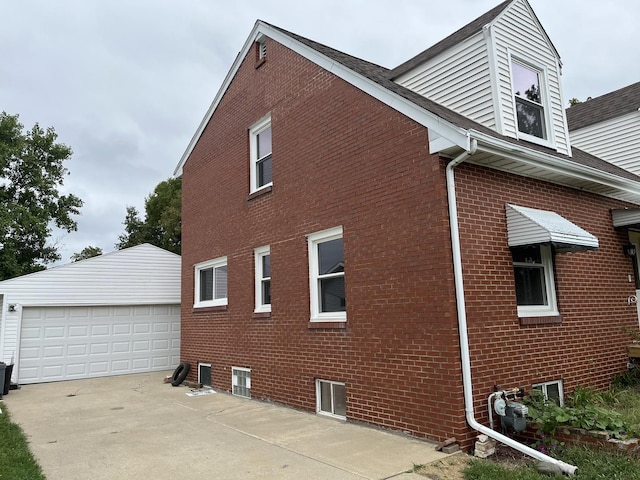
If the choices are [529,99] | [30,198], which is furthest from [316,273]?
[30,198]

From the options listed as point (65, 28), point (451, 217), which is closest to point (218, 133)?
point (65, 28)

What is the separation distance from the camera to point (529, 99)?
7910 mm

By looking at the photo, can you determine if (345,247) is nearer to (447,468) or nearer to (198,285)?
(447,468)

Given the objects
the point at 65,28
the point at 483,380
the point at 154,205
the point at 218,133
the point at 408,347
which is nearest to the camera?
the point at 483,380

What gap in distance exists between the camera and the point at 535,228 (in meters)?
6.25

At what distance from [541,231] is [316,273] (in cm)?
371

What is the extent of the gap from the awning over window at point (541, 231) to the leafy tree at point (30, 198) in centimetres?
2304

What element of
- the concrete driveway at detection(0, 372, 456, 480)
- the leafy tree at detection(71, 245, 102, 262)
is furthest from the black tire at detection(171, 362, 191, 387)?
the leafy tree at detection(71, 245, 102, 262)

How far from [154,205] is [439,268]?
28.9 metres

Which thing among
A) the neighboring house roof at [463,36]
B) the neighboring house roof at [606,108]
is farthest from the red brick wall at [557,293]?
the neighboring house roof at [606,108]

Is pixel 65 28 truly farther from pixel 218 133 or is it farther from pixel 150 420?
pixel 150 420

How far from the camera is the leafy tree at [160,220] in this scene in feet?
96.8

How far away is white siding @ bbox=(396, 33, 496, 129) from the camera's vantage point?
7.33 m

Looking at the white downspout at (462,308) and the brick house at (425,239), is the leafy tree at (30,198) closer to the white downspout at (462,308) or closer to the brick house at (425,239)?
the brick house at (425,239)
